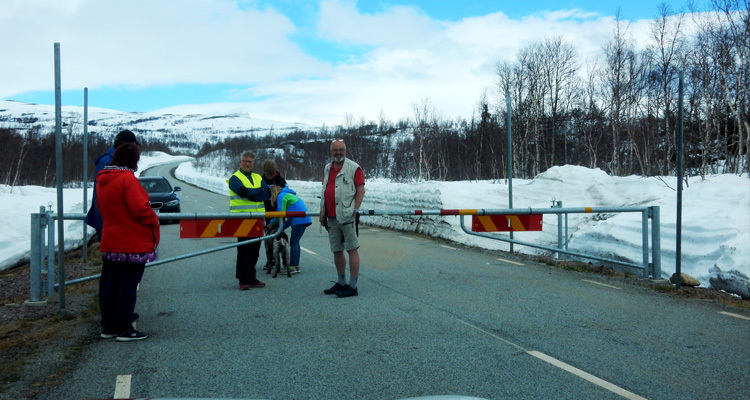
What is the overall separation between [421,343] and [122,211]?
3103 millimetres

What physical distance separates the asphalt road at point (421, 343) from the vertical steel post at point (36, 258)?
4.16 ft

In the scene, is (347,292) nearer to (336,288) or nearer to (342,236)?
(336,288)

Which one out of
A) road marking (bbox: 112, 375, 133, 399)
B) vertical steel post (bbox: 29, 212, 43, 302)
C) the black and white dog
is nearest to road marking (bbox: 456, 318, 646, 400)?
road marking (bbox: 112, 375, 133, 399)

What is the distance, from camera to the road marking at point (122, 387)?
13.7 feet

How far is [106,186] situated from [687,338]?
5.90 m

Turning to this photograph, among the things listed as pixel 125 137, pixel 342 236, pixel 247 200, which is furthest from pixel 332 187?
pixel 125 137

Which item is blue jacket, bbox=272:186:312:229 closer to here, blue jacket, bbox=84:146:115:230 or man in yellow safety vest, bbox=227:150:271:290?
man in yellow safety vest, bbox=227:150:271:290

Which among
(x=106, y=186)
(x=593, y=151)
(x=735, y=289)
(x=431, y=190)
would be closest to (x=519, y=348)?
(x=106, y=186)

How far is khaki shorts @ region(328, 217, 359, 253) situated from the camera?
7.81m

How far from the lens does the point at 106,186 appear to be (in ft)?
18.3

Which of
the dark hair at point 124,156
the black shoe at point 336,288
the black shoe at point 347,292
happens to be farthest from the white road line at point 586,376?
the dark hair at point 124,156

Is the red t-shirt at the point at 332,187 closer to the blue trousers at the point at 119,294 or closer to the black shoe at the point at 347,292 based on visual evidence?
the black shoe at the point at 347,292

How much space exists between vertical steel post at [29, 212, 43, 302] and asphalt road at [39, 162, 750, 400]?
1.27 m

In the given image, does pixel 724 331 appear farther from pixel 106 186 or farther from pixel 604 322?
pixel 106 186
